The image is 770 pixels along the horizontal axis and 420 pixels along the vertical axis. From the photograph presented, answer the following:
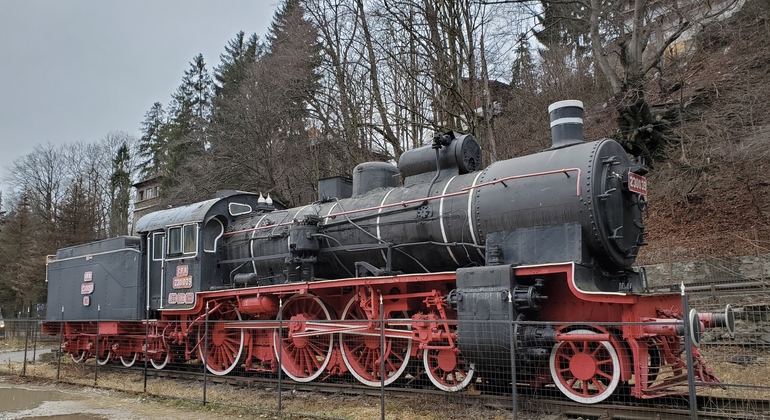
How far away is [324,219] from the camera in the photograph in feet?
34.7

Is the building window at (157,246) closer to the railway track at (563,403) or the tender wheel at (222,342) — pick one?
the tender wheel at (222,342)

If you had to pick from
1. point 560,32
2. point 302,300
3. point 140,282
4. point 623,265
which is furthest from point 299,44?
point 623,265

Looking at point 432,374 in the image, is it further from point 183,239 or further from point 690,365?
point 183,239

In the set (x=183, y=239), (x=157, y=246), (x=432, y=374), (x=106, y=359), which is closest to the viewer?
(x=432, y=374)

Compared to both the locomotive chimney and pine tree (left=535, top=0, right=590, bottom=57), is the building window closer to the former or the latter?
the locomotive chimney

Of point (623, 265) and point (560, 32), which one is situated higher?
point (560, 32)

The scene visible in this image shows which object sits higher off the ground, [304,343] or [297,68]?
[297,68]

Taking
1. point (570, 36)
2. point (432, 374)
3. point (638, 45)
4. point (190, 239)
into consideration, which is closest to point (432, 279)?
point (432, 374)

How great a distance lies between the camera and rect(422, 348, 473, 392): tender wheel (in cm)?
805

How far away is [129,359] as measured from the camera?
549 inches

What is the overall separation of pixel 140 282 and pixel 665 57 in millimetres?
20617

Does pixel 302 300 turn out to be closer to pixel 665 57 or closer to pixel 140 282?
pixel 140 282

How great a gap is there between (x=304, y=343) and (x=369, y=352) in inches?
54.6

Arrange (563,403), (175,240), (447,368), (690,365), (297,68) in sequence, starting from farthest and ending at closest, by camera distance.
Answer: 1. (297,68)
2. (175,240)
3. (447,368)
4. (563,403)
5. (690,365)
